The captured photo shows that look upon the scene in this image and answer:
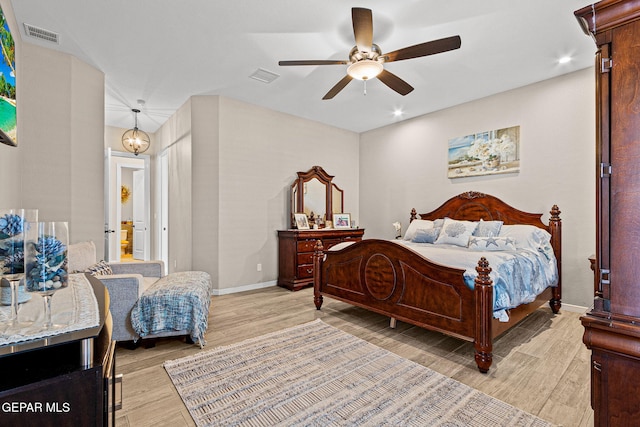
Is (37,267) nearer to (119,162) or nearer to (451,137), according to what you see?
(451,137)

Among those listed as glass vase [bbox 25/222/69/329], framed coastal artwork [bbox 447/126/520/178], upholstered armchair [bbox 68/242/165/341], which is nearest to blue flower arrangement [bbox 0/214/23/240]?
glass vase [bbox 25/222/69/329]

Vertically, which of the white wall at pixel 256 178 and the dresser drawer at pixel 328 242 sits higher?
the white wall at pixel 256 178

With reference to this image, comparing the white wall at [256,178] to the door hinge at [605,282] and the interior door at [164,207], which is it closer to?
the interior door at [164,207]

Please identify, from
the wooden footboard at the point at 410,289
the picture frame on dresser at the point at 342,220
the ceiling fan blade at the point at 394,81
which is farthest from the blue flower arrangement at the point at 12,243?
the picture frame on dresser at the point at 342,220

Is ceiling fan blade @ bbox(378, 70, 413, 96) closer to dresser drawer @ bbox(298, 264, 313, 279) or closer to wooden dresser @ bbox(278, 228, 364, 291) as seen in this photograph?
wooden dresser @ bbox(278, 228, 364, 291)

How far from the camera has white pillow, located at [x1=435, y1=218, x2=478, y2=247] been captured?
12.3 feet

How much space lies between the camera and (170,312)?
2488 millimetres

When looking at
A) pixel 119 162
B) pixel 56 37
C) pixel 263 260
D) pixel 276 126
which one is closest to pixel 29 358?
pixel 56 37

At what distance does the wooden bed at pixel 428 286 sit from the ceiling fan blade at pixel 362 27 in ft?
5.75

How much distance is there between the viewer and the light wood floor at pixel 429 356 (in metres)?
1.79

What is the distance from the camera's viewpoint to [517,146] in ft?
13.0

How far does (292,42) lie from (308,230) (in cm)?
259

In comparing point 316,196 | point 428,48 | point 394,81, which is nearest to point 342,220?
point 316,196

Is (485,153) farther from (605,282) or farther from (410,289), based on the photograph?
(605,282)
